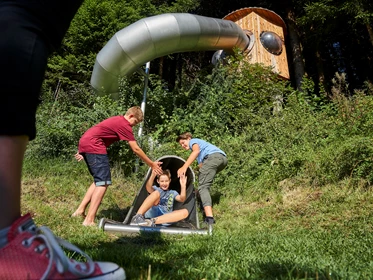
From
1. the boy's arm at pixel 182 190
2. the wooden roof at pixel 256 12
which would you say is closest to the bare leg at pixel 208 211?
the boy's arm at pixel 182 190

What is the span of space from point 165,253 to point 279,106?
6.96m

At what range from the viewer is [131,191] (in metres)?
6.83

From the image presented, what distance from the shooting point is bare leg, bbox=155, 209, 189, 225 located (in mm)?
4746

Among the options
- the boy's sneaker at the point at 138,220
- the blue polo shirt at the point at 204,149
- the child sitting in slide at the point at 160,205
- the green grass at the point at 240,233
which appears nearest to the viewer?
the green grass at the point at 240,233

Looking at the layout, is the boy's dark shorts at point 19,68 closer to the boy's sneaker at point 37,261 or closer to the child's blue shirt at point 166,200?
the boy's sneaker at point 37,261

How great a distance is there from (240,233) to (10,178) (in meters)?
3.34

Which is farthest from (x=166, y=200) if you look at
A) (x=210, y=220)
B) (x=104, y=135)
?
(x=104, y=135)

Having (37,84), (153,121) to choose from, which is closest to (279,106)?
(153,121)

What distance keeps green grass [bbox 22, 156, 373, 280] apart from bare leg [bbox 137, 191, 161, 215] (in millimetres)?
783

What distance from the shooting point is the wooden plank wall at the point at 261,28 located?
11000 mm

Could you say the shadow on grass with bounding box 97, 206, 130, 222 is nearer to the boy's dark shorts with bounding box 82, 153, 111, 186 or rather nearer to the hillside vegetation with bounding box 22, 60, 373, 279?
the hillside vegetation with bounding box 22, 60, 373, 279

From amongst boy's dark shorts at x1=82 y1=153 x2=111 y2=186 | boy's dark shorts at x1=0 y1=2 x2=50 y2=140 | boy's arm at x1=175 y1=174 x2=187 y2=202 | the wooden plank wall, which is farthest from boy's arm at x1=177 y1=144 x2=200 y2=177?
the wooden plank wall

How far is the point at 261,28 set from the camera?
11.6m

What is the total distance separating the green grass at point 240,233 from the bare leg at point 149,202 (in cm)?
78
